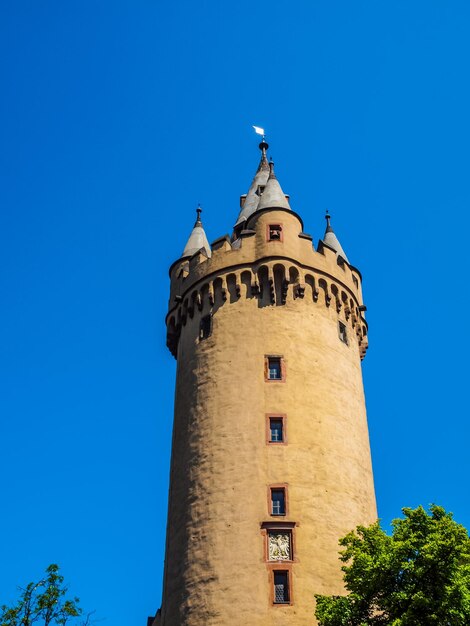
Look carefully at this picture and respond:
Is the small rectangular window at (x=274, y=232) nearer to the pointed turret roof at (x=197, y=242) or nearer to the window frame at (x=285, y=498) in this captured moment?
the pointed turret roof at (x=197, y=242)

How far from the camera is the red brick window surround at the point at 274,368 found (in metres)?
36.0

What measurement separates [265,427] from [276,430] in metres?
0.49

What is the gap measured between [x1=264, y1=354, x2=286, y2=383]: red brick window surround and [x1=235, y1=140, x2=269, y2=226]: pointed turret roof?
1080 centimetres

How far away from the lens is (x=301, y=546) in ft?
104

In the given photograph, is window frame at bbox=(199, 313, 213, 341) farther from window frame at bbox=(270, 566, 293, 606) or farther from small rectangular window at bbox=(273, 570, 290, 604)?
small rectangular window at bbox=(273, 570, 290, 604)

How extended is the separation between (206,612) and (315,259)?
1717 cm

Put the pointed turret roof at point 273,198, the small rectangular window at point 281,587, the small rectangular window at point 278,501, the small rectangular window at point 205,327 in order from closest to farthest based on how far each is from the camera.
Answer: the small rectangular window at point 281,587
the small rectangular window at point 278,501
the small rectangular window at point 205,327
the pointed turret roof at point 273,198

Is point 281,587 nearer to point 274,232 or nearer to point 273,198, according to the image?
point 274,232

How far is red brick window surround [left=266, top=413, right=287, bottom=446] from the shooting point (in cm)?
3434

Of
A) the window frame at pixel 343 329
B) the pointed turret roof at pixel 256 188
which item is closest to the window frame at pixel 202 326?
the window frame at pixel 343 329

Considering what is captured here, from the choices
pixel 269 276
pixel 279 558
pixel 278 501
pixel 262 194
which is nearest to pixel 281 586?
pixel 279 558

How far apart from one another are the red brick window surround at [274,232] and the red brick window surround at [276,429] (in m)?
9.21

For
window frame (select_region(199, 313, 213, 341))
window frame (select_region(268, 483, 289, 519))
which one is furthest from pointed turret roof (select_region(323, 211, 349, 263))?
window frame (select_region(268, 483, 289, 519))

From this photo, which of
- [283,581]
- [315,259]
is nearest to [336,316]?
[315,259]
